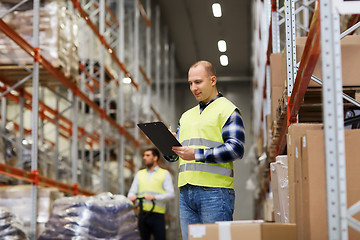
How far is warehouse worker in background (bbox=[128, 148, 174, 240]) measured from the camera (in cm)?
834

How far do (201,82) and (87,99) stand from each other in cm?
729

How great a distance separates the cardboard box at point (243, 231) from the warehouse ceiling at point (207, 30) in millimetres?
14385

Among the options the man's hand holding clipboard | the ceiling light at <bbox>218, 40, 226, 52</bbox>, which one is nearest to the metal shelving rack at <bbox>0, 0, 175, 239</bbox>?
the ceiling light at <bbox>218, 40, 226, 52</bbox>

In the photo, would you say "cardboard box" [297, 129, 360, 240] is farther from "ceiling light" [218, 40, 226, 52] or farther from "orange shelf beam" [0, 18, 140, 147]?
"ceiling light" [218, 40, 226, 52]

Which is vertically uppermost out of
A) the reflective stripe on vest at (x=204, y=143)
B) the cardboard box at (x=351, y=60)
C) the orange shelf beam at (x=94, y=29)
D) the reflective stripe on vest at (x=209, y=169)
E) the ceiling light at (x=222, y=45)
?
the ceiling light at (x=222, y=45)

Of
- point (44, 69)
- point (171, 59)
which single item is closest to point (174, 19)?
point (171, 59)

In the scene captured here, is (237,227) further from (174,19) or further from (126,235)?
(174,19)

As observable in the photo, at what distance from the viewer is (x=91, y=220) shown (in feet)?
22.9

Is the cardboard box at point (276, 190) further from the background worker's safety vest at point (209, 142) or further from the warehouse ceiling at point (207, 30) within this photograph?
the warehouse ceiling at point (207, 30)

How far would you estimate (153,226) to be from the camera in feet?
27.5

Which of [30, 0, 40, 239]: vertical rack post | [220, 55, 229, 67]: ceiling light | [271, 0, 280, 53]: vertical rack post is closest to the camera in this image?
[271, 0, 280, 53]: vertical rack post

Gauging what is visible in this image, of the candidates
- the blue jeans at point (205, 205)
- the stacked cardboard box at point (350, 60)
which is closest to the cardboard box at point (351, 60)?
the stacked cardboard box at point (350, 60)

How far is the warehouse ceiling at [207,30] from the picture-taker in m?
18.6

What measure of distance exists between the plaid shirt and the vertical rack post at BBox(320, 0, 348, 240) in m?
1.30
